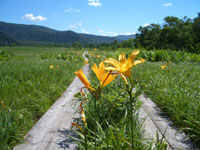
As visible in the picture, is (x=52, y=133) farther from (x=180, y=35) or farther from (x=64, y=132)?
(x=180, y=35)

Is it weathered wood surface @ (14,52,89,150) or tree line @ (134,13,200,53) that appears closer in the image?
weathered wood surface @ (14,52,89,150)

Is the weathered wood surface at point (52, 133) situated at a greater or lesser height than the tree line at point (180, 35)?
lesser

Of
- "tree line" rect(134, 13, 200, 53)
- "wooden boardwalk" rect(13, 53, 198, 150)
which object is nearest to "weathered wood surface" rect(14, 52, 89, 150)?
"wooden boardwalk" rect(13, 53, 198, 150)

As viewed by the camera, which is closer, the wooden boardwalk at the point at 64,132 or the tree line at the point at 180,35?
the wooden boardwalk at the point at 64,132

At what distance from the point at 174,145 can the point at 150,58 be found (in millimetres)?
8856

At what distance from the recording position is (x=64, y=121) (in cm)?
179

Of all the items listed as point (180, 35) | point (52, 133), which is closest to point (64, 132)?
point (52, 133)

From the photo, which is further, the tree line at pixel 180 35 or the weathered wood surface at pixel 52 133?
the tree line at pixel 180 35

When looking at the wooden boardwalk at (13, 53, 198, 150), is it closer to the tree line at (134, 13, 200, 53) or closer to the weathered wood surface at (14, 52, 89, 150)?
the weathered wood surface at (14, 52, 89, 150)

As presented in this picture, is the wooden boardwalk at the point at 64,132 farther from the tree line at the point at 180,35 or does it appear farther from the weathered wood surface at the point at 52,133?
the tree line at the point at 180,35

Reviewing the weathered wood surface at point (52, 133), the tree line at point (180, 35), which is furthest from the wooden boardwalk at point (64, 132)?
the tree line at point (180, 35)

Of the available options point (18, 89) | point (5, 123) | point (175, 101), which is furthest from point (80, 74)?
point (18, 89)

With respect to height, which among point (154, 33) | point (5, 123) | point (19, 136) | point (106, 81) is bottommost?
point (19, 136)

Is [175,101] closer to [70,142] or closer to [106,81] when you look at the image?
[70,142]
